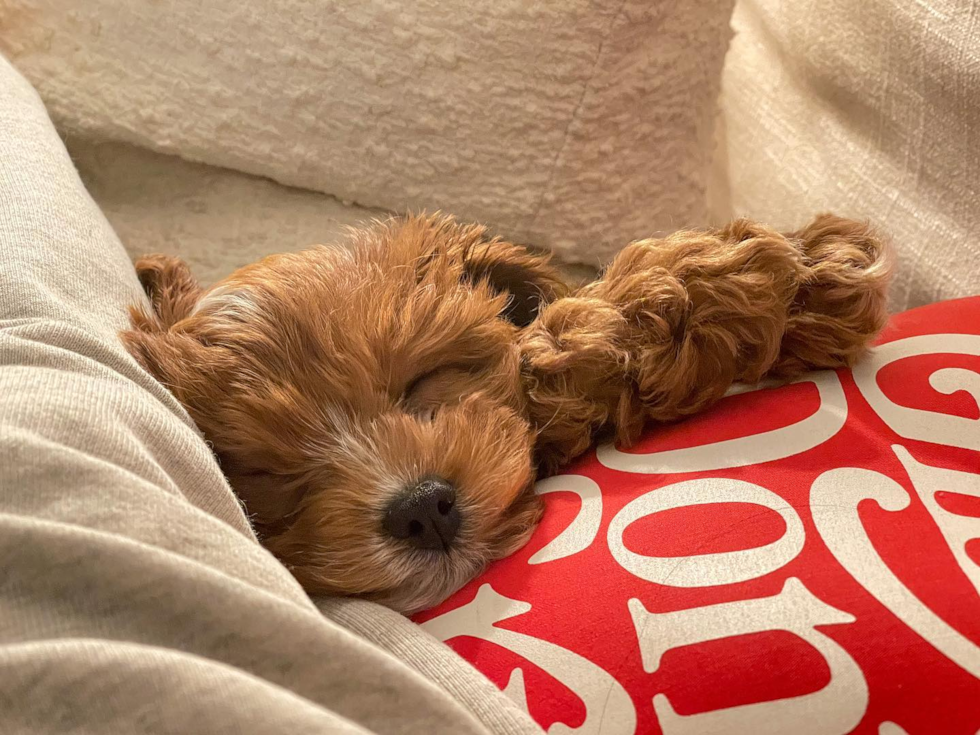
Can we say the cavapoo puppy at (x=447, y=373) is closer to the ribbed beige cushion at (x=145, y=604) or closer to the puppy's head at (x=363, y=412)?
the puppy's head at (x=363, y=412)

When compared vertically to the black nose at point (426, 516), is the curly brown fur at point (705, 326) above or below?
above

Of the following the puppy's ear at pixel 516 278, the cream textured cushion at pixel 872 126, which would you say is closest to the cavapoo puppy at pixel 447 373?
the puppy's ear at pixel 516 278

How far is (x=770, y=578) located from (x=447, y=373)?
649 mm

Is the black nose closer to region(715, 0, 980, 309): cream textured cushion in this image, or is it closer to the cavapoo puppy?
the cavapoo puppy

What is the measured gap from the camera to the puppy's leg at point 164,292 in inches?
55.9

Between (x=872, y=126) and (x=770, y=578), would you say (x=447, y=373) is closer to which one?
(x=770, y=578)

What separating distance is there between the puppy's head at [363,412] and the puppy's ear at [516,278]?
0.35 feet

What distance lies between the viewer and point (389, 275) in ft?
4.75

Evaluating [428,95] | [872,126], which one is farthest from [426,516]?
[872,126]

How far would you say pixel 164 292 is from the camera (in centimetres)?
160

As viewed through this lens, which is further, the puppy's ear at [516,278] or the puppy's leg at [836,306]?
the puppy's ear at [516,278]

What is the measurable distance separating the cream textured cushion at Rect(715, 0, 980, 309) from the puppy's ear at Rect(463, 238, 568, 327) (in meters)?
0.73

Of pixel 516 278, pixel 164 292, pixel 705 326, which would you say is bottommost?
pixel 164 292

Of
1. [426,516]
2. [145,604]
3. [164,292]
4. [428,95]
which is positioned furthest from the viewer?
[428,95]
